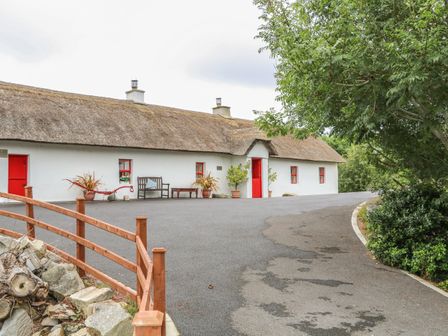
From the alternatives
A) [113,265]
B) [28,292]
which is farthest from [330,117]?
[28,292]

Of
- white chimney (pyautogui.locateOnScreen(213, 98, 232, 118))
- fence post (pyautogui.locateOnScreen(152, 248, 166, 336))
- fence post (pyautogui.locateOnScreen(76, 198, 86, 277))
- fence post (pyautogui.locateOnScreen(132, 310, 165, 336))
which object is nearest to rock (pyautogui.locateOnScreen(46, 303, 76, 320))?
fence post (pyautogui.locateOnScreen(76, 198, 86, 277))

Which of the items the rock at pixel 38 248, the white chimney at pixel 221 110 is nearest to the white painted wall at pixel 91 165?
the white chimney at pixel 221 110

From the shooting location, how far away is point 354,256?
8203 mm

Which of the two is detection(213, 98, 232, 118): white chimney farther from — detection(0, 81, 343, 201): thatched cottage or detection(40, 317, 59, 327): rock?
detection(40, 317, 59, 327): rock

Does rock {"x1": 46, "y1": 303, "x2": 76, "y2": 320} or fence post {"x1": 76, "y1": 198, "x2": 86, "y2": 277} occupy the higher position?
fence post {"x1": 76, "y1": 198, "x2": 86, "y2": 277}

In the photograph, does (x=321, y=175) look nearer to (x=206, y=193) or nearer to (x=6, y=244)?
(x=206, y=193)

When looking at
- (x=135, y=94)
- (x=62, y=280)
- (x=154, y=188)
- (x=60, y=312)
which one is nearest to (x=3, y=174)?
(x=154, y=188)

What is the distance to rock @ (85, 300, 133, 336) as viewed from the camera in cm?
437

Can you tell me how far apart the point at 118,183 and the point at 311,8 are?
47.4 feet

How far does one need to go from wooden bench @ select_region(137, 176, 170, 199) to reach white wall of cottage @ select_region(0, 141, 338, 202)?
24 centimetres

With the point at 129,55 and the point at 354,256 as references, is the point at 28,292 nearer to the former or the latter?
the point at 354,256

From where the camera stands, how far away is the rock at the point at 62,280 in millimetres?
5680

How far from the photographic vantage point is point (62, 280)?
577 cm

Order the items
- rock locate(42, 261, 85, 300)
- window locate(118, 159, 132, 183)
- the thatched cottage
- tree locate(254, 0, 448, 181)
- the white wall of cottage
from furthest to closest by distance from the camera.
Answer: window locate(118, 159, 132, 183) → the white wall of cottage → the thatched cottage → rock locate(42, 261, 85, 300) → tree locate(254, 0, 448, 181)
